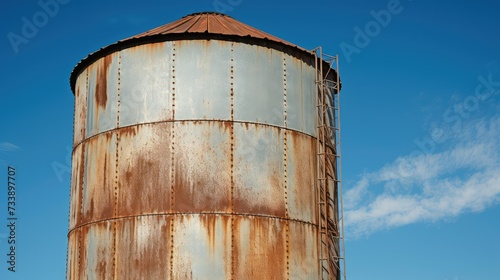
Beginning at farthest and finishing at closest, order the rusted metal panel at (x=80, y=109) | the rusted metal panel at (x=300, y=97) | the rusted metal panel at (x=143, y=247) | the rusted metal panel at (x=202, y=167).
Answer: the rusted metal panel at (x=80, y=109) < the rusted metal panel at (x=300, y=97) < the rusted metal panel at (x=202, y=167) < the rusted metal panel at (x=143, y=247)

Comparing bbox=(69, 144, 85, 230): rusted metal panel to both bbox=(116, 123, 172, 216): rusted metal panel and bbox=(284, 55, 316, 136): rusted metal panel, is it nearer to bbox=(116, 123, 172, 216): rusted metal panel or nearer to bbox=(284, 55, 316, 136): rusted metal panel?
bbox=(116, 123, 172, 216): rusted metal panel

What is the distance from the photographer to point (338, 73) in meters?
19.4

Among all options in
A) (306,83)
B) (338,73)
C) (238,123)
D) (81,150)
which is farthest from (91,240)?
(338,73)

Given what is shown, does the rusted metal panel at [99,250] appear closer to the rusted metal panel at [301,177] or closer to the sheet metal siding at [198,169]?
the sheet metal siding at [198,169]

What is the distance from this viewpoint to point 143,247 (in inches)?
616

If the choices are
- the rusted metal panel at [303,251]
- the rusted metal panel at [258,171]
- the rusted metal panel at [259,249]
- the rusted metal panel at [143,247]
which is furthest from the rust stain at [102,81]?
the rusted metal panel at [303,251]

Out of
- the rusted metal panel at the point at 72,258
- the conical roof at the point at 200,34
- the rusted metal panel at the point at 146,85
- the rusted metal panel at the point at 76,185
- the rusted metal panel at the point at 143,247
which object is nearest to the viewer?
the rusted metal panel at the point at 143,247

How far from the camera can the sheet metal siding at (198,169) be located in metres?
15.6

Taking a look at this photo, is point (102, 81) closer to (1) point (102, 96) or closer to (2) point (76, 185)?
(1) point (102, 96)

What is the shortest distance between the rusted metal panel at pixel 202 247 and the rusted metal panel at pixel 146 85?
9.13 ft

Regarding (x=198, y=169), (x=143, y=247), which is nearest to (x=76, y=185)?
(x=143, y=247)

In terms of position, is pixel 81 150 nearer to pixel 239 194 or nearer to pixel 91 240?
pixel 91 240

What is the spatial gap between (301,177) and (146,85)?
15.4ft

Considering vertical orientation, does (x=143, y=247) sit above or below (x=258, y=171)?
below
